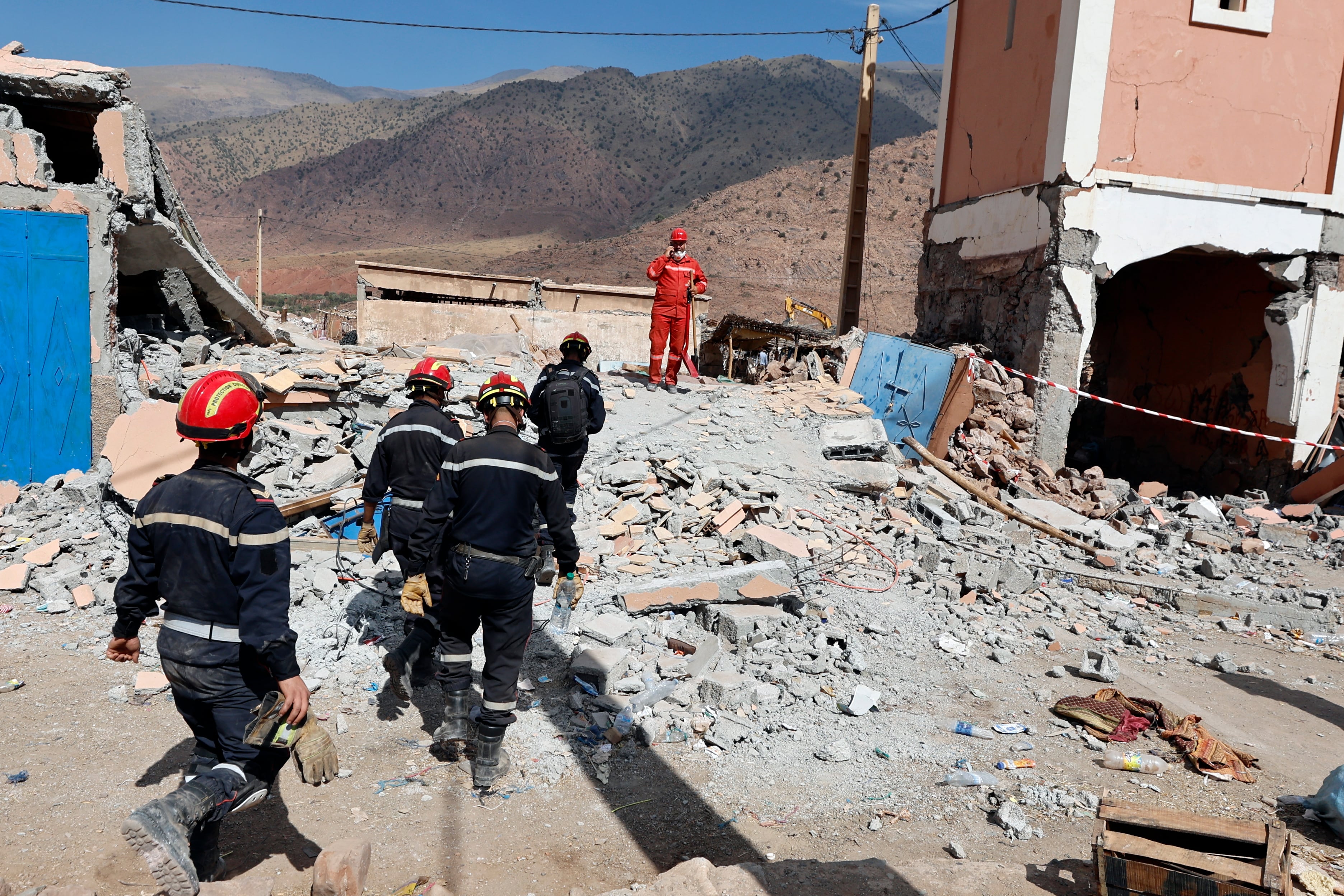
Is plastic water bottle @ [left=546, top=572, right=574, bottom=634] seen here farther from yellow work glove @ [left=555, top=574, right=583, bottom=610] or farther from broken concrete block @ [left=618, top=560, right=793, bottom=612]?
yellow work glove @ [left=555, top=574, right=583, bottom=610]

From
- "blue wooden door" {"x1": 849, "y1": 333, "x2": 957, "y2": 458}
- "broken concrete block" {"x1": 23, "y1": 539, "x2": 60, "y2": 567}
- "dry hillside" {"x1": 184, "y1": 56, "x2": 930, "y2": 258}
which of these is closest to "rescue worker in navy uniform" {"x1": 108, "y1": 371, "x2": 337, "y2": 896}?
"broken concrete block" {"x1": 23, "y1": 539, "x2": 60, "y2": 567}

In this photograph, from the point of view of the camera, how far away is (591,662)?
4887 mm

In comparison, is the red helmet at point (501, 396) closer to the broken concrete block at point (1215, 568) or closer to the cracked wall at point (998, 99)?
the broken concrete block at point (1215, 568)

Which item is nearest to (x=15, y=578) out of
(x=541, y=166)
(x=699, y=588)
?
(x=699, y=588)

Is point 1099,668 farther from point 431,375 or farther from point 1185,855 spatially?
point 431,375

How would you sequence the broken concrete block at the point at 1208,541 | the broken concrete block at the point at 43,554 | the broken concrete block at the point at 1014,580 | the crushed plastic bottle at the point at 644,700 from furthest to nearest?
the broken concrete block at the point at 1208,541 → the broken concrete block at the point at 1014,580 → the broken concrete block at the point at 43,554 → the crushed plastic bottle at the point at 644,700

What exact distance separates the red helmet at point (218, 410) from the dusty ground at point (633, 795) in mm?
1760

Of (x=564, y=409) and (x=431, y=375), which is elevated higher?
(x=431, y=375)

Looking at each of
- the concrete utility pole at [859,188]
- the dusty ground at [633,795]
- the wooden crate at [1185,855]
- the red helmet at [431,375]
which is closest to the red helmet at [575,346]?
the red helmet at [431,375]

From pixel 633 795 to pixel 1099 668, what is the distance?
3.33 m

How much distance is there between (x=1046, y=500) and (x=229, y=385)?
880cm

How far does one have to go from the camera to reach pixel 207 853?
303 cm

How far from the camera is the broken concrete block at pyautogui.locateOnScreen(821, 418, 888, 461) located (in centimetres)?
884

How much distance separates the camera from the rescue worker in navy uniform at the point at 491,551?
3840mm
